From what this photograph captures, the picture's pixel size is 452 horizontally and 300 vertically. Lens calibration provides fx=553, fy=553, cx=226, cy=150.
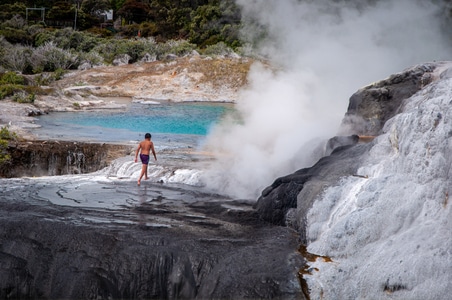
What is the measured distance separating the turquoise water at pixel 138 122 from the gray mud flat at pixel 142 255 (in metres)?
7.41

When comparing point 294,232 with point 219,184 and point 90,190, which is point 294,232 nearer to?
point 219,184

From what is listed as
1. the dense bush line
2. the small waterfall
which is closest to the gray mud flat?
the small waterfall

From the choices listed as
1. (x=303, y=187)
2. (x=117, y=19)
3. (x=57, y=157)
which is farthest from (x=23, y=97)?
(x=117, y=19)

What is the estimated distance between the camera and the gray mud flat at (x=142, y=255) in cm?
563

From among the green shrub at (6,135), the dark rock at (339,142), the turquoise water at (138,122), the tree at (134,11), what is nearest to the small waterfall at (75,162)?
the green shrub at (6,135)

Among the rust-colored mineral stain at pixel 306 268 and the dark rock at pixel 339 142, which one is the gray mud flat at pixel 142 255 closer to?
the rust-colored mineral stain at pixel 306 268

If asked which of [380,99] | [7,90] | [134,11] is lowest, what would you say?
[380,99]

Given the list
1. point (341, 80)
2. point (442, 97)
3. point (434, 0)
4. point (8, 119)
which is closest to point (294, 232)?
point (442, 97)

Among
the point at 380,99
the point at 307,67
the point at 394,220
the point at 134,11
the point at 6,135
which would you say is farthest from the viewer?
→ the point at 134,11

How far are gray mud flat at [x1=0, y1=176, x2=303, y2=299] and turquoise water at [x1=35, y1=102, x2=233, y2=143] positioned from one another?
7.41 m

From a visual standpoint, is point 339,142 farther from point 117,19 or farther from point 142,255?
point 117,19

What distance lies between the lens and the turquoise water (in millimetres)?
15320

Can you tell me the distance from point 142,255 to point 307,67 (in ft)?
23.9

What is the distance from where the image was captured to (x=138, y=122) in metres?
19.0
